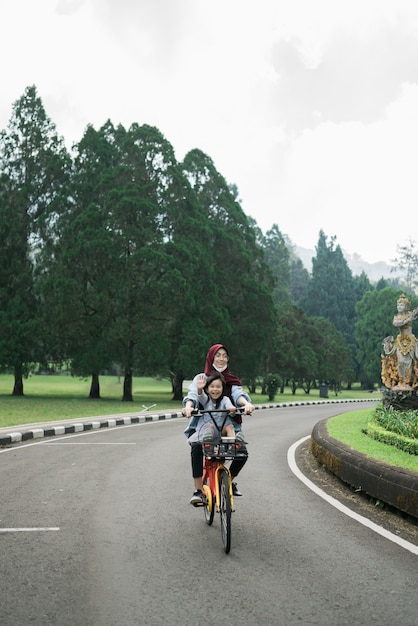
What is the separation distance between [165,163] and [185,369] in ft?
37.4

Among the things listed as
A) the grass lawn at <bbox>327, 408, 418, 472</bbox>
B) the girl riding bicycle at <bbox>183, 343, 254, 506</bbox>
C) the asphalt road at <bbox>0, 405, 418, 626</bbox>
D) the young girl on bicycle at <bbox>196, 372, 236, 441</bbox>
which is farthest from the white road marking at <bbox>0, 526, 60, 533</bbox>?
the grass lawn at <bbox>327, 408, 418, 472</bbox>

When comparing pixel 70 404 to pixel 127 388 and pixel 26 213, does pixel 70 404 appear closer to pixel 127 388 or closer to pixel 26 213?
pixel 127 388

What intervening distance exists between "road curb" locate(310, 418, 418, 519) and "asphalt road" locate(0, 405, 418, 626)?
1.95ft

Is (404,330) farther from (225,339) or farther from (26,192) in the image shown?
(26,192)

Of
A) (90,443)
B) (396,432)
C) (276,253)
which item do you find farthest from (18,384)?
(276,253)

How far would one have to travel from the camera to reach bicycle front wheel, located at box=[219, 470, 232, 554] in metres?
5.72

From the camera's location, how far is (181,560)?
552 cm

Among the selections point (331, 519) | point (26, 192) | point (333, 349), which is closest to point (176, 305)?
point (26, 192)

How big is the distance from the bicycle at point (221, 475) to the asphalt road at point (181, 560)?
242 mm

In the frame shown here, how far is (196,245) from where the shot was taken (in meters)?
38.0

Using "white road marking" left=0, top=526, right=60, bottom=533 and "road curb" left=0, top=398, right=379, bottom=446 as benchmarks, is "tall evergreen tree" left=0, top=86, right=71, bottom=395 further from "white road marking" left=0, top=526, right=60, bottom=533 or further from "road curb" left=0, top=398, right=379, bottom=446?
"white road marking" left=0, top=526, right=60, bottom=533

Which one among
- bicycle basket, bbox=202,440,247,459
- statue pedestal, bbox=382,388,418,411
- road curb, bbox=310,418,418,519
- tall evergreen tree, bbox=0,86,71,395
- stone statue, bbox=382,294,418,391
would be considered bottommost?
road curb, bbox=310,418,418,519

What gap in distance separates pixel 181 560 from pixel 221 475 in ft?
3.12

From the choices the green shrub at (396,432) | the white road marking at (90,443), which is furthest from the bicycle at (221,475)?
the white road marking at (90,443)
